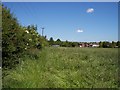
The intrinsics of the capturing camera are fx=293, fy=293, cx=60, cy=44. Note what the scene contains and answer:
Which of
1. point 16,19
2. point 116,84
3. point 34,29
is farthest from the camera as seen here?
point 34,29

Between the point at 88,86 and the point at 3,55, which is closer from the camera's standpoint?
the point at 88,86

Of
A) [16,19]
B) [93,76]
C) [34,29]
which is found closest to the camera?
[93,76]

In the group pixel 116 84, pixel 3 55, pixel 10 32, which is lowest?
pixel 116 84

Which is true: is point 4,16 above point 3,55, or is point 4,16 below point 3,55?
above

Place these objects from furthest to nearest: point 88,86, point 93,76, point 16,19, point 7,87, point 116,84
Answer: point 16,19
point 93,76
point 116,84
point 88,86
point 7,87

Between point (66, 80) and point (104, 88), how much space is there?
5.35 ft

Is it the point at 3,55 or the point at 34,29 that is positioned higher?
the point at 34,29

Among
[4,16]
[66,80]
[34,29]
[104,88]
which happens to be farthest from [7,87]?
[34,29]

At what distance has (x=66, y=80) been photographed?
1051 cm

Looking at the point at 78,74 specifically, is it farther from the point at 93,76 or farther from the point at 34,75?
the point at 34,75

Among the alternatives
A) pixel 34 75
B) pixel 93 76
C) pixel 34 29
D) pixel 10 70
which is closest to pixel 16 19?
pixel 10 70

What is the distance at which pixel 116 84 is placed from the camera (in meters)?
10.3

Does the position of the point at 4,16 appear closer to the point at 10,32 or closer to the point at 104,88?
the point at 10,32

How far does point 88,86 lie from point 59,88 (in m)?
1.08
